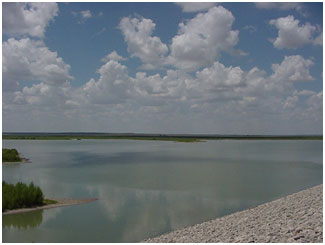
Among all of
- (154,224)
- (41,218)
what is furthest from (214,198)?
(41,218)

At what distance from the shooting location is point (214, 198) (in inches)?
883

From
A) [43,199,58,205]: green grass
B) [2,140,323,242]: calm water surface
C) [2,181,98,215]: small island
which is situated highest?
[2,181,98,215]: small island

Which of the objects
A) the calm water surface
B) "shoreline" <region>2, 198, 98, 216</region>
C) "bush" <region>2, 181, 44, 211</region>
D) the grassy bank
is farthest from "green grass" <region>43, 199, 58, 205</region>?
the calm water surface

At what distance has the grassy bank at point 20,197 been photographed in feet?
61.6

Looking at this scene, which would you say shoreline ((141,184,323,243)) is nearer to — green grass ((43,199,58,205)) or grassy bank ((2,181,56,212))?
grassy bank ((2,181,56,212))

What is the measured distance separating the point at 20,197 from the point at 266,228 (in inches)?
497

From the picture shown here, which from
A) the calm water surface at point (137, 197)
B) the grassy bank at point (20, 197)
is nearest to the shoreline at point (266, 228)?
the calm water surface at point (137, 197)

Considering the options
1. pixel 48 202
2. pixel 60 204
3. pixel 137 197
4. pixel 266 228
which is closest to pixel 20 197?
Answer: pixel 48 202

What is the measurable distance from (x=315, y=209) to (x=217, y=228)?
12.9ft

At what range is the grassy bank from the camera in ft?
61.6

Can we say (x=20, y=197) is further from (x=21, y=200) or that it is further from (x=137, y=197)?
(x=137, y=197)

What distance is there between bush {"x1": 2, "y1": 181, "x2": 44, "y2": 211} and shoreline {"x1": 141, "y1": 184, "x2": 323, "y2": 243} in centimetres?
817

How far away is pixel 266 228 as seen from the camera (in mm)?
12445

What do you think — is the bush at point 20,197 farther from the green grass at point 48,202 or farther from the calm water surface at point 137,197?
the calm water surface at point 137,197
